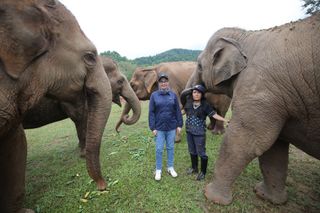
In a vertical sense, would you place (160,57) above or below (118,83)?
below

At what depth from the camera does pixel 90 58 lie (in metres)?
2.48

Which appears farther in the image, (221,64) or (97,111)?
(221,64)

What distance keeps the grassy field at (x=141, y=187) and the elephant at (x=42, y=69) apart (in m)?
0.56

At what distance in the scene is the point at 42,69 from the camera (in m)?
2.13

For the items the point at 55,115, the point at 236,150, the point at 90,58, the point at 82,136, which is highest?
the point at 90,58

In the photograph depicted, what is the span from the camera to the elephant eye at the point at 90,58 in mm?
2432

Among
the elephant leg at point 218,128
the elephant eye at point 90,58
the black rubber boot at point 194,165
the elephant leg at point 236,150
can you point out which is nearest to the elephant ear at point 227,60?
the elephant leg at point 236,150

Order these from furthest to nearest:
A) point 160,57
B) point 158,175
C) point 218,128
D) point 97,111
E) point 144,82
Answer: point 160,57
point 144,82
point 218,128
point 158,175
point 97,111

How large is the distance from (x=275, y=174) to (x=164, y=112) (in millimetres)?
1584

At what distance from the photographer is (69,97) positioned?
246cm

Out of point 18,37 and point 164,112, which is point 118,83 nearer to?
point 164,112

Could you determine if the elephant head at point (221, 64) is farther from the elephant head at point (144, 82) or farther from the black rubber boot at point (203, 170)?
the elephant head at point (144, 82)

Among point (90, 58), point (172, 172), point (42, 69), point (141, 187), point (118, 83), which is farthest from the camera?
point (118, 83)

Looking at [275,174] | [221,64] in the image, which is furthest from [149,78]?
[275,174]
